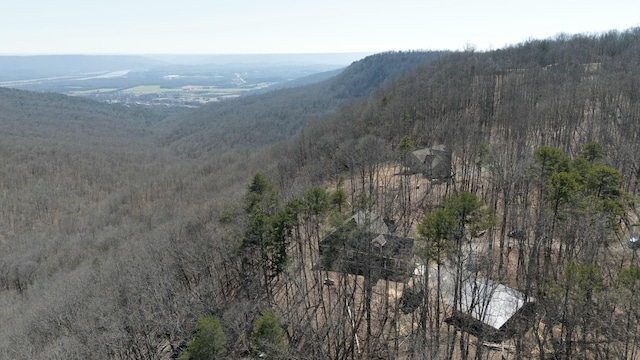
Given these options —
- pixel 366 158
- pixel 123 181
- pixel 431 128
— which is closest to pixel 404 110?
pixel 431 128

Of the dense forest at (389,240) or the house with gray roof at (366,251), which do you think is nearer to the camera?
the dense forest at (389,240)

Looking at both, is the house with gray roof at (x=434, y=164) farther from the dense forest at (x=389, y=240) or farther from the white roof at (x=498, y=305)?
the white roof at (x=498, y=305)

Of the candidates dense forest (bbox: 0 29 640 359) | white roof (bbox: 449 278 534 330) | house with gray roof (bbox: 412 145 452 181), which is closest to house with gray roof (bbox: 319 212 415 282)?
dense forest (bbox: 0 29 640 359)

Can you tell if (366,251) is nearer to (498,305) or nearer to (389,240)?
(389,240)

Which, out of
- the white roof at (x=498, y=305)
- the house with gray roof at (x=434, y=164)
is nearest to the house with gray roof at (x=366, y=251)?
the white roof at (x=498, y=305)

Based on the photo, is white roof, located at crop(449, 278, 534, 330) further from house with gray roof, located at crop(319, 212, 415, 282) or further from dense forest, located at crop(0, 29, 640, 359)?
house with gray roof, located at crop(319, 212, 415, 282)

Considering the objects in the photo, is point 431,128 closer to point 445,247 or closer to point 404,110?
point 404,110

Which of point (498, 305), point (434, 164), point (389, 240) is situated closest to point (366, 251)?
point (389, 240)

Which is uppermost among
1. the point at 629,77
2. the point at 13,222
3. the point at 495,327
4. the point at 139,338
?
the point at 629,77

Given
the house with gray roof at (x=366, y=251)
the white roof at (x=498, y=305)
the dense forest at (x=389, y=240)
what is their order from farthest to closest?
the house with gray roof at (x=366, y=251)
the white roof at (x=498, y=305)
the dense forest at (x=389, y=240)
